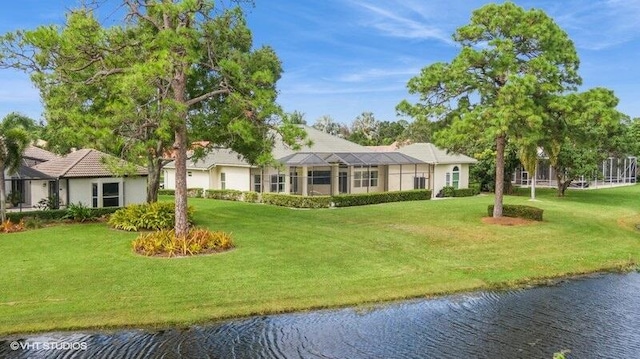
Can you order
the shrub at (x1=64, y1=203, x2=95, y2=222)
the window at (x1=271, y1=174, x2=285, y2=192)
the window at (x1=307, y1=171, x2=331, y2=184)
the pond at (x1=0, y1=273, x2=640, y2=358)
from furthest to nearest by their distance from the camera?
the window at (x1=271, y1=174, x2=285, y2=192)
the window at (x1=307, y1=171, x2=331, y2=184)
the shrub at (x1=64, y1=203, x2=95, y2=222)
the pond at (x1=0, y1=273, x2=640, y2=358)

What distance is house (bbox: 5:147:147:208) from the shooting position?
2778 cm

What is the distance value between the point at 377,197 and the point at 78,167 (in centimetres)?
1888

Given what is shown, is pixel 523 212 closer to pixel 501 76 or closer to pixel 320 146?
pixel 501 76

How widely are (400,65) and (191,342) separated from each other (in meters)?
30.4

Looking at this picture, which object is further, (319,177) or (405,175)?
(405,175)

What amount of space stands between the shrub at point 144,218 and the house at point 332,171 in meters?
12.7

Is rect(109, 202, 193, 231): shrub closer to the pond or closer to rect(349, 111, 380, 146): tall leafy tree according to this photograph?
the pond

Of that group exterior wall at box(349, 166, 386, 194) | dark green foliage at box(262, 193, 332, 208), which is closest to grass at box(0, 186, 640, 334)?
dark green foliage at box(262, 193, 332, 208)

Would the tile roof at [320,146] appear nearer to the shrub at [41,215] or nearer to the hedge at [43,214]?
the hedge at [43,214]

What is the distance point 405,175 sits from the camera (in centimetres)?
4116

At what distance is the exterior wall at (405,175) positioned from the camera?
40688 millimetres

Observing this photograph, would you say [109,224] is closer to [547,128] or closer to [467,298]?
[467,298]

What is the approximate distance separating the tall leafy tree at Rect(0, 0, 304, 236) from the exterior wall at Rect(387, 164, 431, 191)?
21.2m

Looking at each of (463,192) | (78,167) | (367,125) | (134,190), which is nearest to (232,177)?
(134,190)
